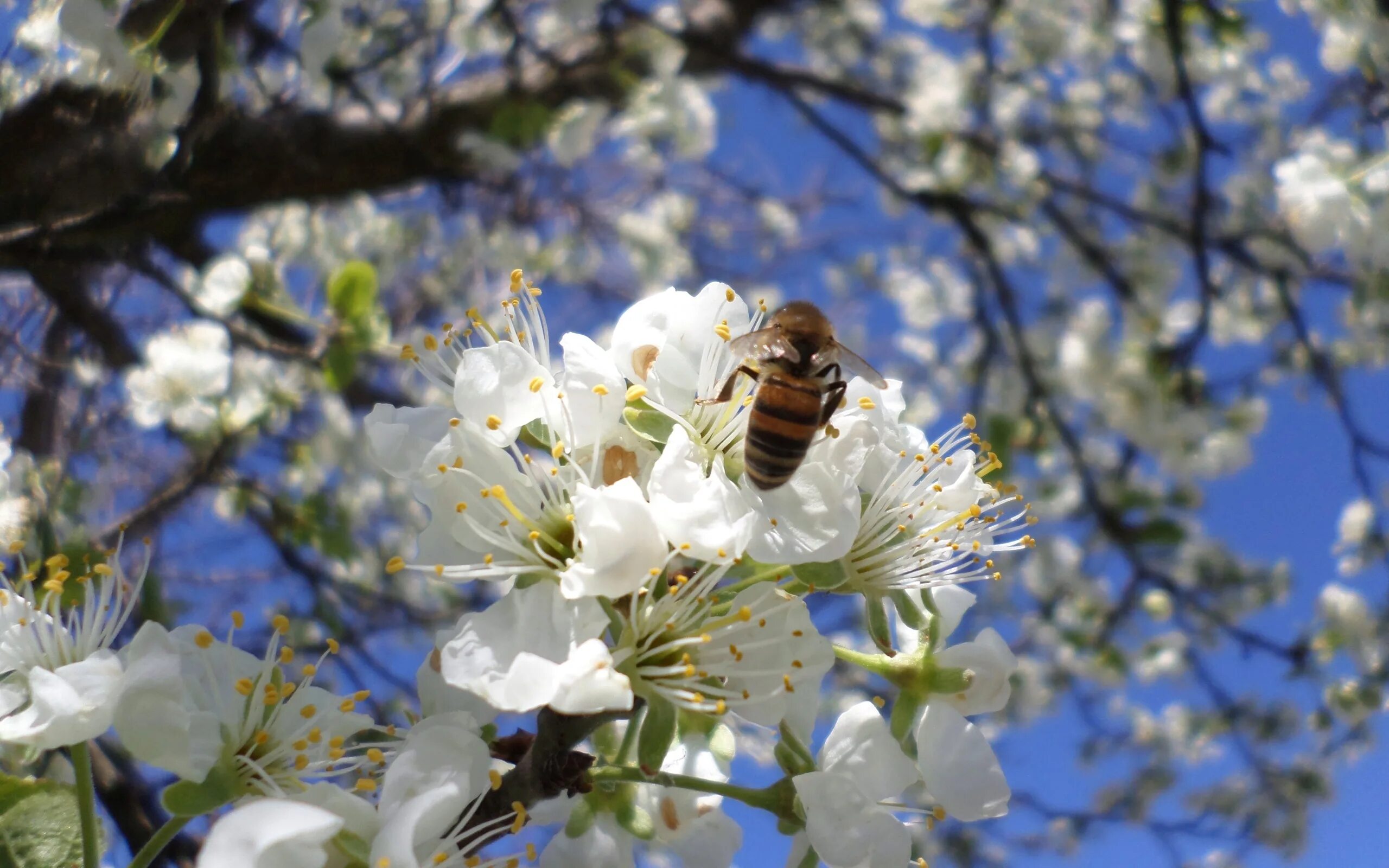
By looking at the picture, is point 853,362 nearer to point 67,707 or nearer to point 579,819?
point 579,819

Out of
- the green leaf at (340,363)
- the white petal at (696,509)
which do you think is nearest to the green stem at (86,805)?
the white petal at (696,509)

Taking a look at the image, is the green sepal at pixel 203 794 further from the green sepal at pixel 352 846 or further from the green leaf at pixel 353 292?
the green leaf at pixel 353 292

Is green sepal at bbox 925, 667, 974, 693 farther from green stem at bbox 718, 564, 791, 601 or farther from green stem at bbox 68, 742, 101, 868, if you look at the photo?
green stem at bbox 68, 742, 101, 868

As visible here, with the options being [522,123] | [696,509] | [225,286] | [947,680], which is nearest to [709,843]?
[947,680]

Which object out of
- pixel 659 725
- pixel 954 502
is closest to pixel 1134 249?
pixel 954 502

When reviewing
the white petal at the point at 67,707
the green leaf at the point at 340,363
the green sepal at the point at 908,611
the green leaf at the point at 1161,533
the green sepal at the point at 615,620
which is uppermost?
the green sepal at the point at 615,620
